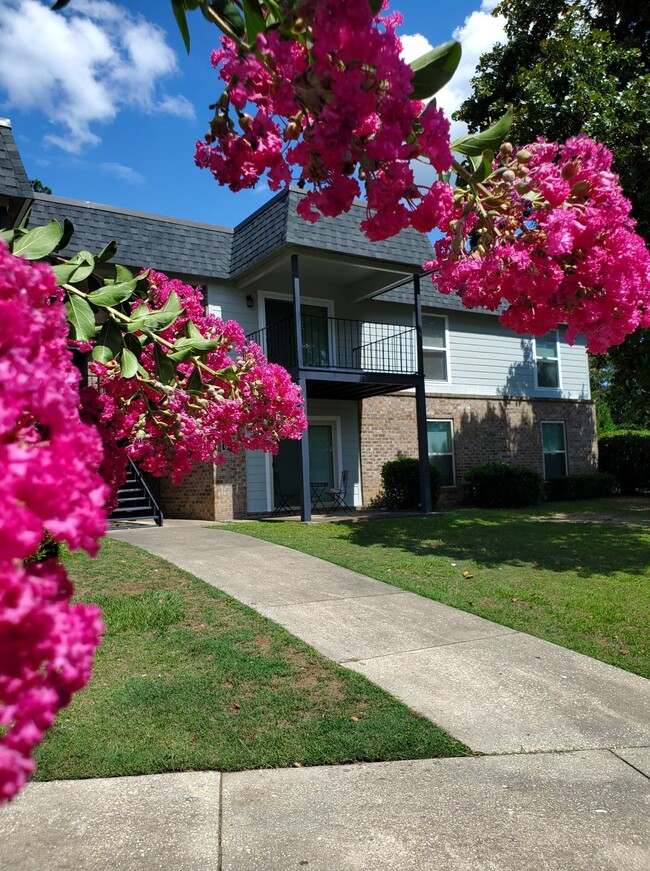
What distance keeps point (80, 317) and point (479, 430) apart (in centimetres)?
1687

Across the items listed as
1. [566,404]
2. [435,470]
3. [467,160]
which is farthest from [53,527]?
[566,404]

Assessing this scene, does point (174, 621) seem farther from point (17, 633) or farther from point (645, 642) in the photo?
point (17, 633)

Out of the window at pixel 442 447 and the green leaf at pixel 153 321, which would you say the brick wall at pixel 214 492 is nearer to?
the window at pixel 442 447

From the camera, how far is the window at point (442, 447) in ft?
57.6

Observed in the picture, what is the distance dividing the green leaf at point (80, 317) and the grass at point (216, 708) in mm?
2436

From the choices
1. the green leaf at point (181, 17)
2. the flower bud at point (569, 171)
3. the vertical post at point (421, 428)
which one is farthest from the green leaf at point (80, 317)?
the vertical post at point (421, 428)

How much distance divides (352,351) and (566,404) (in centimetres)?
771

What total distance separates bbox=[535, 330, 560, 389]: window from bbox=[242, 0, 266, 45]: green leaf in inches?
755

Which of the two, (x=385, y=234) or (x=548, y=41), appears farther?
(x=548, y=41)

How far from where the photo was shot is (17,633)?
809 mm

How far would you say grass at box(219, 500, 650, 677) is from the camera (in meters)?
5.97

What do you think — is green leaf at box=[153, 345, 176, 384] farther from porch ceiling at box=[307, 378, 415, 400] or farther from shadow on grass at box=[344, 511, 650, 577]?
porch ceiling at box=[307, 378, 415, 400]

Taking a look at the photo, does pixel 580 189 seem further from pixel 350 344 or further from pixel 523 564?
pixel 350 344

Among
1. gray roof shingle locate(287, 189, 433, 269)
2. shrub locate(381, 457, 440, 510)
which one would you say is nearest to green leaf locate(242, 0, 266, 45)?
gray roof shingle locate(287, 189, 433, 269)
